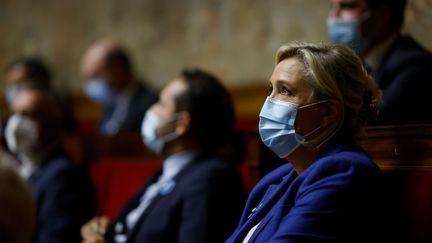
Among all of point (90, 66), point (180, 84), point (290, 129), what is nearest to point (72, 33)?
point (90, 66)

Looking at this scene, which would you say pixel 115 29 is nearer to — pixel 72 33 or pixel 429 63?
pixel 72 33

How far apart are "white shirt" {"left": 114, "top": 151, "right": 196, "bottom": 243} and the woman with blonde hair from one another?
98 cm

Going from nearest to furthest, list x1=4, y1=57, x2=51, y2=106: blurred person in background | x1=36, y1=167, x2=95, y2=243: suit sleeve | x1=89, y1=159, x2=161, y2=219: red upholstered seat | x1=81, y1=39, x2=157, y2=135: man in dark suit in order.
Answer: x1=36, y1=167, x2=95, y2=243: suit sleeve
x1=89, y1=159, x2=161, y2=219: red upholstered seat
x1=81, y1=39, x2=157, y2=135: man in dark suit
x1=4, y1=57, x2=51, y2=106: blurred person in background

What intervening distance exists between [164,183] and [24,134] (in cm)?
143

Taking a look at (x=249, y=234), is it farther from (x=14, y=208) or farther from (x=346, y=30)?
(x=346, y=30)

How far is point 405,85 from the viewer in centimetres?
324

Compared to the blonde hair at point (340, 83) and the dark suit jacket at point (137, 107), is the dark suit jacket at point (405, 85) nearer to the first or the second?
the blonde hair at point (340, 83)

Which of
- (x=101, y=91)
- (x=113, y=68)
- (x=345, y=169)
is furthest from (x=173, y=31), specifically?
(x=345, y=169)

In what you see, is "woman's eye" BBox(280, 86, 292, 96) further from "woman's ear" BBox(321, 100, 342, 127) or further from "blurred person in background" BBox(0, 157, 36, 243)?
"blurred person in background" BBox(0, 157, 36, 243)

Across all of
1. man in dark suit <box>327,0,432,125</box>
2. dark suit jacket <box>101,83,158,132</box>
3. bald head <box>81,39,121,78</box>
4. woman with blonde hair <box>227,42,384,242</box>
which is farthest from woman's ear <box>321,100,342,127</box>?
bald head <box>81,39,121,78</box>

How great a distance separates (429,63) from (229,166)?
887mm

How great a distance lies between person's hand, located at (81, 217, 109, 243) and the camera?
3.73m

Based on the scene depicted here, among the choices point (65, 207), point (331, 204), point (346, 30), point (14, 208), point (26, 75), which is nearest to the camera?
point (14, 208)

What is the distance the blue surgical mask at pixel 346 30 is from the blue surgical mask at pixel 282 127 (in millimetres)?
1055
